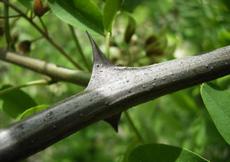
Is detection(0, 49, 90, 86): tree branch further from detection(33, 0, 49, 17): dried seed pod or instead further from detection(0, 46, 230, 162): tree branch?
detection(0, 46, 230, 162): tree branch

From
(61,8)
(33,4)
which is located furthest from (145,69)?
(33,4)

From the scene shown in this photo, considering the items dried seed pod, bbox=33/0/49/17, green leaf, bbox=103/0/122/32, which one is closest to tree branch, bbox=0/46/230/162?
green leaf, bbox=103/0/122/32

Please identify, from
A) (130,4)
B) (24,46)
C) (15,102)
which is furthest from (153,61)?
(15,102)

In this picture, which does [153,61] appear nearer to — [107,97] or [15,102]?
[15,102]

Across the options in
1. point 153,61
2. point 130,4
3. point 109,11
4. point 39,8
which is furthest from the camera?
point 153,61

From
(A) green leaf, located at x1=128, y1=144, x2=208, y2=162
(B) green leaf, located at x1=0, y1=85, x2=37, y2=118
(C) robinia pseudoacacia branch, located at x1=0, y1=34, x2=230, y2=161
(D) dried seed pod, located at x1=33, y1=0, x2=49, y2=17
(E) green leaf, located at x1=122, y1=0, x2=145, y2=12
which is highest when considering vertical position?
(D) dried seed pod, located at x1=33, y1=0, x2=49, y2=17
